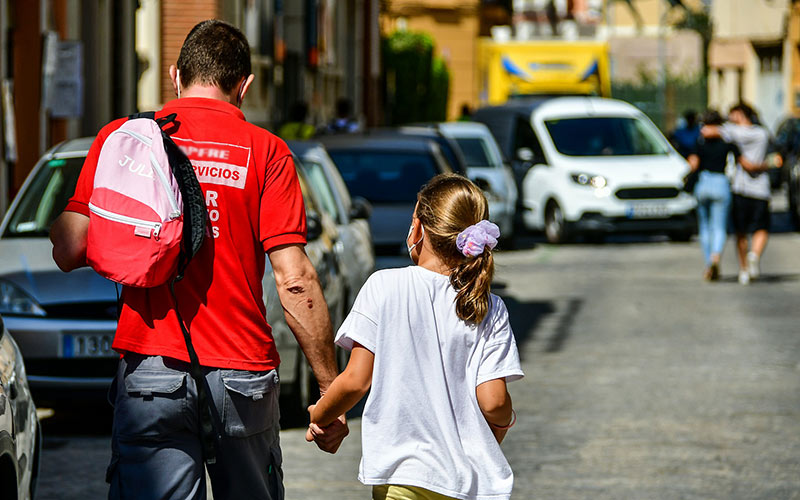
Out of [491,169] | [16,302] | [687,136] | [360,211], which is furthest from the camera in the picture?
[687,136]

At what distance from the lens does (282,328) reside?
29.8 ft

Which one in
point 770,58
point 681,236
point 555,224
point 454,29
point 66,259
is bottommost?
point 681,236

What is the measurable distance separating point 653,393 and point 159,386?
6546 millimetres

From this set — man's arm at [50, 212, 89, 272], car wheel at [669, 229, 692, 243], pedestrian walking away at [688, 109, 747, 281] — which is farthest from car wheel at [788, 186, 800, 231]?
man's arm at [50, 212, 89, 272]

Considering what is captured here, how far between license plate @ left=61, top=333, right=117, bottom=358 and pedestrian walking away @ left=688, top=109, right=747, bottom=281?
34.5 feet

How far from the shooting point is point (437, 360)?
4.35 metres

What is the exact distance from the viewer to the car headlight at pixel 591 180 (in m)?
23.5

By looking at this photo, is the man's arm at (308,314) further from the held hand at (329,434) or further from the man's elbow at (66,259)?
the man's elbow at (66,259)

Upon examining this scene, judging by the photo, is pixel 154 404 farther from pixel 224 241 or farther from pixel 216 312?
pixel 224 241

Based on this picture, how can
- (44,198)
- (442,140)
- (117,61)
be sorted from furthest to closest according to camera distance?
1. (442,140)
2. (117,61)
3. (44,198)

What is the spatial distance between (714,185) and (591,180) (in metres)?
5.57

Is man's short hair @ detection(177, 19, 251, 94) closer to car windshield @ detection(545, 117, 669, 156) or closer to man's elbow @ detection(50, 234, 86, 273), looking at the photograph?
man's elbow @ detection(50, 234, 86, 273)

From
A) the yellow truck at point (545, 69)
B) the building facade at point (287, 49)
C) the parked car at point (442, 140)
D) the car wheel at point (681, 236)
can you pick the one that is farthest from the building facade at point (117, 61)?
the car wheel at point (681, 236)

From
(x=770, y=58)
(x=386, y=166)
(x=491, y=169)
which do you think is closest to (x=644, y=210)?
(x=491, y=169)
